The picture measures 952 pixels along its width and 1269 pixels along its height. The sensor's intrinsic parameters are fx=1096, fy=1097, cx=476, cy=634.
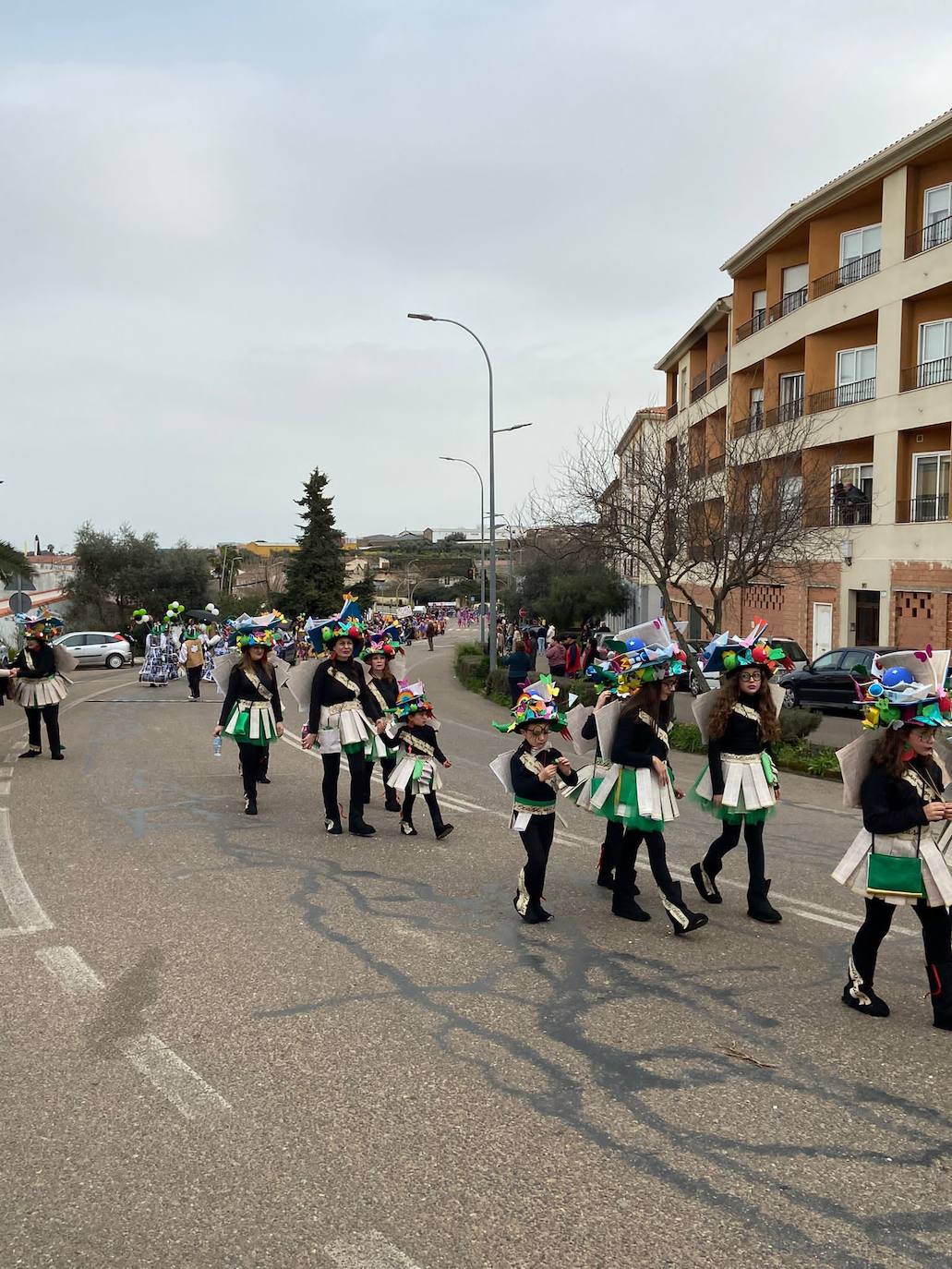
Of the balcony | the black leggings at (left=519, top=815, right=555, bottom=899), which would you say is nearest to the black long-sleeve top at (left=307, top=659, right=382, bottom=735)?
the black leggings at (left=519, top=815, right=555, bottom=899)

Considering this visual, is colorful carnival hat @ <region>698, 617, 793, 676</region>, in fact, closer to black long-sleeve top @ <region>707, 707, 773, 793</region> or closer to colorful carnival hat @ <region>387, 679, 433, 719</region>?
black long-sleeve top @ <region>707, 707, 773, 793</region>

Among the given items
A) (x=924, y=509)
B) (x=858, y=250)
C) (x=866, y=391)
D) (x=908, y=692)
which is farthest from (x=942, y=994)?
(x=858, y=250)

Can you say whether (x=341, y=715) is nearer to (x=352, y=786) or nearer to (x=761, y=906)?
(x=352, y=786)

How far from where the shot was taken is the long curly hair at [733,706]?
7.28 meters

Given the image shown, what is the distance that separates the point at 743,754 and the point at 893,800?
179 cm

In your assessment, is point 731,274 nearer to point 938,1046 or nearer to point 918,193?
point 918,193

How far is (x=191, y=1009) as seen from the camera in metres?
5.50

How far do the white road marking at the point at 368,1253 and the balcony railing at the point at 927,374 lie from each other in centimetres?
2521

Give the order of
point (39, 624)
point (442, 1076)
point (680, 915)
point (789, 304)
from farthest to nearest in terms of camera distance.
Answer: point (789, 304) < point (39, 624) < point (680, 915) < point (442, 1076)

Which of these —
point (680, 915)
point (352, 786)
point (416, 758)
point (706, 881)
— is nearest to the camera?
point (680, 915)

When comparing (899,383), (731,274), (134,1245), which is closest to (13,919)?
(134,1245)

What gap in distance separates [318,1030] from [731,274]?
3439cm

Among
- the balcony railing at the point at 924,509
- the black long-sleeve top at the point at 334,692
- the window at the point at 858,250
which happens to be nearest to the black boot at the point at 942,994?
the black long-sleeve top at the point at 334,692

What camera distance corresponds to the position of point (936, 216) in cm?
2556
